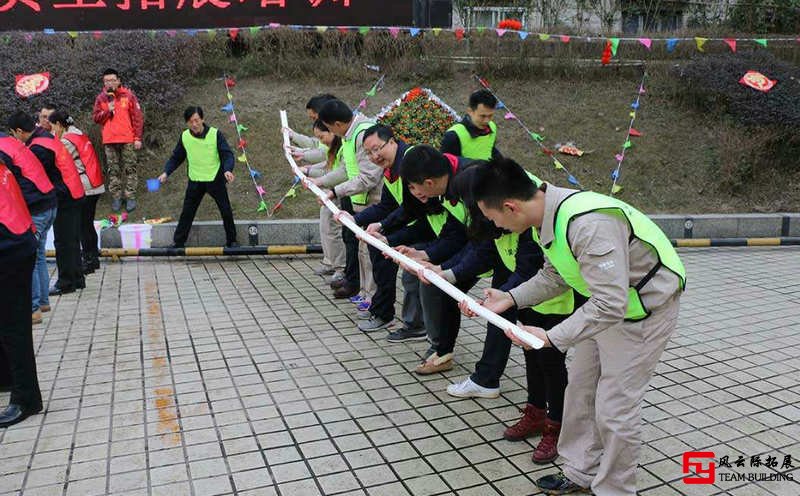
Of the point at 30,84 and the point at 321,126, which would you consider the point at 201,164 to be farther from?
the point at 30,84

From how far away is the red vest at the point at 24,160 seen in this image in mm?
5105

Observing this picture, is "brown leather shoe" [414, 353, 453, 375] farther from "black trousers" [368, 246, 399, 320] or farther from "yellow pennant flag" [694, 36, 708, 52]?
"yellow pennant flag" [694, 36, 708, 52]

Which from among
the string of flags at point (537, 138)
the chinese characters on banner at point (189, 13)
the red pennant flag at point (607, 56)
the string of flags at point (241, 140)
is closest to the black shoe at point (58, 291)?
the string of flags at point (241, 140)

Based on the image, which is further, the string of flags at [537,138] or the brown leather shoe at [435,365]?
the string of flags at [537,138]

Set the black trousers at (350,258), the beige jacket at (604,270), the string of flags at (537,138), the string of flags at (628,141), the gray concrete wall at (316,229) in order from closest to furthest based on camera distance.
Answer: the beige jacket at (604,270) < the black trousers at (350,258) < the gray concrete wall at (316,229) < the string of flags at (628,141) < the string of flags at (537,138)

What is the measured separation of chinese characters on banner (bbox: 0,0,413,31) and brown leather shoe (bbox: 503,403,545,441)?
32.7 ft

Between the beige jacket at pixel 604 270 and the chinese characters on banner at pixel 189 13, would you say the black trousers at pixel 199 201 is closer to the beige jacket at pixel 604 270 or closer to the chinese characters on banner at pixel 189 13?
the chinese characters on banner at pixel 189 13

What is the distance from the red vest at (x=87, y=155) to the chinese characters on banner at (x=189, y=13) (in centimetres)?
589

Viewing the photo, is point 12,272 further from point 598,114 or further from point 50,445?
point 598,114

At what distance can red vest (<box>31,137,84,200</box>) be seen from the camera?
641 cm

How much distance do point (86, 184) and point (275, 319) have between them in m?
2.82

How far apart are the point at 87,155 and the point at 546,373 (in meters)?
5.63

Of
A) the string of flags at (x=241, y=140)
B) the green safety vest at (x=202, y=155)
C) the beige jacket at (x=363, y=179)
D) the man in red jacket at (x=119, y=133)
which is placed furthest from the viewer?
the string of flags at (x=241, y=140)

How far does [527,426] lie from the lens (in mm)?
4125
